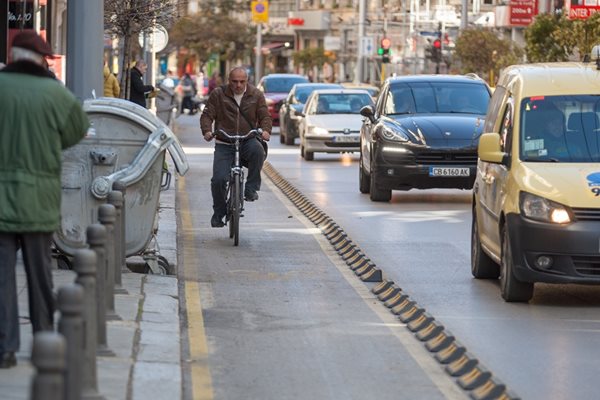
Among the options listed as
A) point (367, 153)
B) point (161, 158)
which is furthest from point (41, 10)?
point (161, 158)

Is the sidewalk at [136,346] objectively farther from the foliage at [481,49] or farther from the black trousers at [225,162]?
the foliage at [481,49]

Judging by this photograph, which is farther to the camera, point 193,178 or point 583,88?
point 193,178

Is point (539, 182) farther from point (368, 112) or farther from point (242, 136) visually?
point (368, 112)

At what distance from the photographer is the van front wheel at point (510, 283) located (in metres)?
12.6

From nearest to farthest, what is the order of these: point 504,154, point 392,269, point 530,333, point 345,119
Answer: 1. point 530,333
2. point 504,154
3. point 392,269
4. point 345,119

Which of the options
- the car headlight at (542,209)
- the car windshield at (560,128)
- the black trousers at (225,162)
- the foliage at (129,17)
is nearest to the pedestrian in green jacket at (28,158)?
the car headlight at (542,209)

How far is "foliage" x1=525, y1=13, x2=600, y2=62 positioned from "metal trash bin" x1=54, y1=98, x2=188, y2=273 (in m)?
26.2

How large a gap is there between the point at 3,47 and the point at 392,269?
34.1ft

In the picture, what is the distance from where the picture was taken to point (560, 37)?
1640 inches

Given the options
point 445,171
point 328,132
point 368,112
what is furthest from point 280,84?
point 445,171

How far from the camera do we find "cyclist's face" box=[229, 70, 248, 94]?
17.3m

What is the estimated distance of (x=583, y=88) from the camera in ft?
44.1

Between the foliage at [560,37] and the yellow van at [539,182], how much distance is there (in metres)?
25.3

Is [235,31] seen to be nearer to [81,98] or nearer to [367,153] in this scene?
[367,153]
